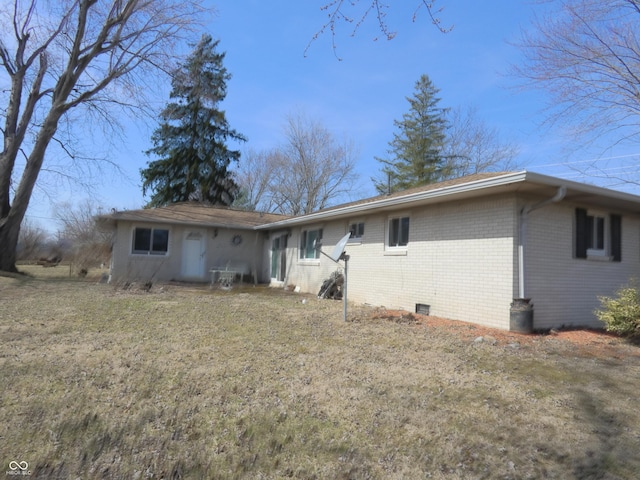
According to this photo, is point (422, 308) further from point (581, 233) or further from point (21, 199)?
point (21, 199)

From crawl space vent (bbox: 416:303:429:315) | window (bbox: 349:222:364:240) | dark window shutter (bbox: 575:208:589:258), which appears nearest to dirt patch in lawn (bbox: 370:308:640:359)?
crawl space vent (bbox: 416:303:429:315)

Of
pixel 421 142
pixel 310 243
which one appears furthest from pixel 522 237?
pixel 421 142

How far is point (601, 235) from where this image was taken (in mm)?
8672

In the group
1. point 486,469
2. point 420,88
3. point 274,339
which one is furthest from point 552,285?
point 420,88

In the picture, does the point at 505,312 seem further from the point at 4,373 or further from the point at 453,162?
the point at 453,162

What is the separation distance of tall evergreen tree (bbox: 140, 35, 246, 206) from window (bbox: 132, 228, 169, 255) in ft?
44.7

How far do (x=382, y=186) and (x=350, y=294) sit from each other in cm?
1939

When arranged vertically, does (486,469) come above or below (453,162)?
below

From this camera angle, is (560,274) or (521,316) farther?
(560,274)

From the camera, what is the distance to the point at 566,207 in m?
7.92

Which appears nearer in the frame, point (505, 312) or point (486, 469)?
point (486, 469)

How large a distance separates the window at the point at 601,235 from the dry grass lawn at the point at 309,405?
2.53 meters

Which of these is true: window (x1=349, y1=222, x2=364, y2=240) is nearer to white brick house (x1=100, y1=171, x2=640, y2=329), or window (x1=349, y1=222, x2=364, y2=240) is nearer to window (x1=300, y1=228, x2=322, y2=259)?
white brick house (x1=100, y1=171, x2=640, y2=329)

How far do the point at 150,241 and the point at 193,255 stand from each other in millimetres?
1699
